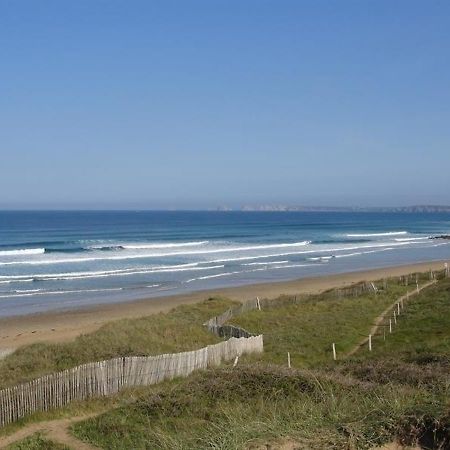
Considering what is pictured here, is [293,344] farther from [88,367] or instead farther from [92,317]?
[92,317]

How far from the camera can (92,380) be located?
15.2 meters

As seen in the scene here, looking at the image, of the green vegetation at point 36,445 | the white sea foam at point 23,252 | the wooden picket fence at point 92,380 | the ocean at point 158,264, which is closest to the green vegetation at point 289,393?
the wooden picket fence at point 92,380

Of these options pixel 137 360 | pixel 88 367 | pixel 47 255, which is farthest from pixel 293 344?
pixel 47 255

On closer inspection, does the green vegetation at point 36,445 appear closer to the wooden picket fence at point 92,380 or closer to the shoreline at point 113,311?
the wooden picket fence at point 92,380

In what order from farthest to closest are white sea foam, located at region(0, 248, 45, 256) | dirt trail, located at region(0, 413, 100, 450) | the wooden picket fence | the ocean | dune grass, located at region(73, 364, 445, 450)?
white sea foam, located at region(0, 248, 45, 256) < the ocean < the wooden picket fence < dirt trail, located at region(0, 413, 100, 450) < dune grass, located at region(73, 364, 445, 450)

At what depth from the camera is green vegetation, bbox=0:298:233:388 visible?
60.8 feet

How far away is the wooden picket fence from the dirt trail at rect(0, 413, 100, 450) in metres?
0.64

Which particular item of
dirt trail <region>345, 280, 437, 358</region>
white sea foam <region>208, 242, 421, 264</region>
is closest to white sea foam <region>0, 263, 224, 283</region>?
white sea foam <region>208, 242, 421, 264</region>

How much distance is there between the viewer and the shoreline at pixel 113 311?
1100 inches

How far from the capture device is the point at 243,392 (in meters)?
12.9

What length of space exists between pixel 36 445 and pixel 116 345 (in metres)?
8.88

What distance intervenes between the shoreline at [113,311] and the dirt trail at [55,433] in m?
10.2

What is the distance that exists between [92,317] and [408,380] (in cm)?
2293

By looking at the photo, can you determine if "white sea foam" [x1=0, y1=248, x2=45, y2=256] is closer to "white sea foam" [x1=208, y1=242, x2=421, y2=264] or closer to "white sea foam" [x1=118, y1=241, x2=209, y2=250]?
"white sea foam" [x1=118, y1=241, x2=209, y2=250]
